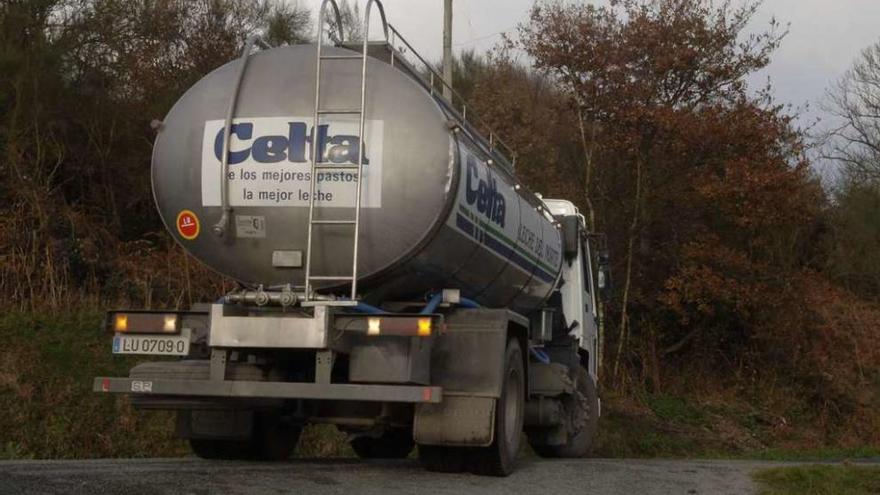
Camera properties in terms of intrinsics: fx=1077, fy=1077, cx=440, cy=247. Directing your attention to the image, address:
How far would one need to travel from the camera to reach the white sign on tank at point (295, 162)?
7684 millimetres

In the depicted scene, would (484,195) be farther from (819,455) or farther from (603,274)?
(819,455)

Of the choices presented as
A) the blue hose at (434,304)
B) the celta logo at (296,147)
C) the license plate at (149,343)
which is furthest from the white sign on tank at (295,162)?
the license plate at (149,343)

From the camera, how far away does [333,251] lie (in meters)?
7.77

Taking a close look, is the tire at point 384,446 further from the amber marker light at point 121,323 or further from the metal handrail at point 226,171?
the metal handrail at point 226,171

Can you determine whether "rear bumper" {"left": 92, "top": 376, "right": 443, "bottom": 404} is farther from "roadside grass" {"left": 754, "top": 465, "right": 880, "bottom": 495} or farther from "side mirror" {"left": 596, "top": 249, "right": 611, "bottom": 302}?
"side mirror" {"left": 596, "top": 249, "right": 611, "bottom": 302}

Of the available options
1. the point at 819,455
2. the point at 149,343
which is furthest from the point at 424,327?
the point at 819,455

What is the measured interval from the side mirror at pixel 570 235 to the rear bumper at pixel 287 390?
5421 millimetres

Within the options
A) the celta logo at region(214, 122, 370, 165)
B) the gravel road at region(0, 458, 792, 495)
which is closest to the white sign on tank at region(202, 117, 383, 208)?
the celta logo at region(214, 122, 370, 165)

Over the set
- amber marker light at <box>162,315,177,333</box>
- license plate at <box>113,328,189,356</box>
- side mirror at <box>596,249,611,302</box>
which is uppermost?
side mirror at <box>596,249,611,302</box>

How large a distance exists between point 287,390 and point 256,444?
241 cm

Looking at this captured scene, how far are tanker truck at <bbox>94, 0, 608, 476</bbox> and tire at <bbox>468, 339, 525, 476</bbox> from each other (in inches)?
1.2

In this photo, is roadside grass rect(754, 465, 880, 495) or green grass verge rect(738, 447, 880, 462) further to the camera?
green grass verge rect(738, 447, 880, 462)

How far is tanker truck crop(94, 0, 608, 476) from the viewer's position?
7.62 meters

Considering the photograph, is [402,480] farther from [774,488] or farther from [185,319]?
[774,488]
